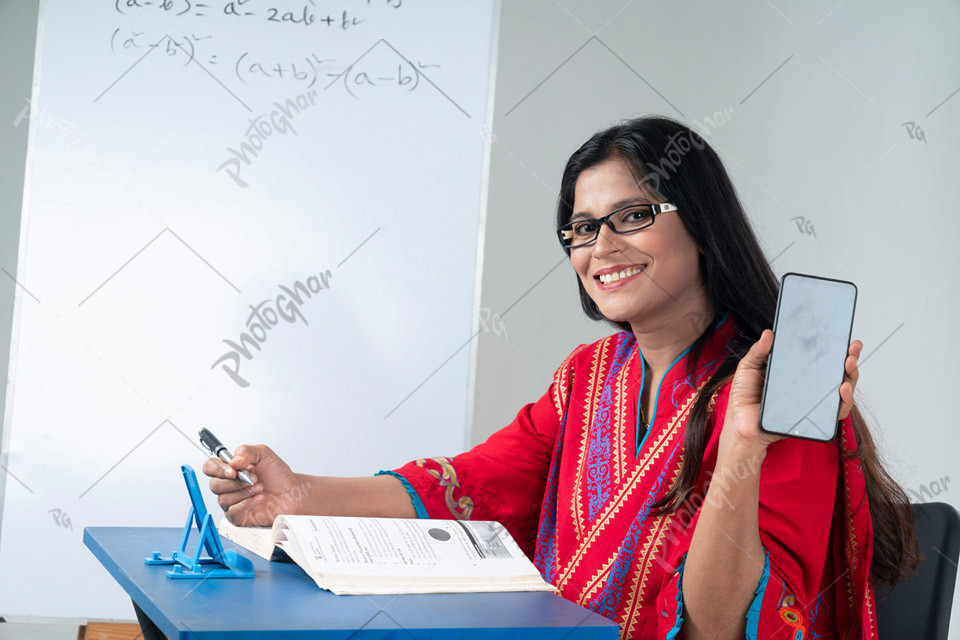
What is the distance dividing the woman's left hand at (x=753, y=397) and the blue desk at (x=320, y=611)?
242 millimetres

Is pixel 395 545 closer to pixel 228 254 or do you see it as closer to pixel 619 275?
pixel 619 275

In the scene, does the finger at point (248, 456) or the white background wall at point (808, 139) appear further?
the white background wall at point (808, 139)

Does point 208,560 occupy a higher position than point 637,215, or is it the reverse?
point 637,215

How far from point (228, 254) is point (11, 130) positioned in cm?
65

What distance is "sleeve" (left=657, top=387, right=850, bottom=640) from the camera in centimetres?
93

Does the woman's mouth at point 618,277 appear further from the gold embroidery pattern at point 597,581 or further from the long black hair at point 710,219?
the gold embroidery pattern at point 597,581

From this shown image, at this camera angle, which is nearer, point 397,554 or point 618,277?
point 397,554

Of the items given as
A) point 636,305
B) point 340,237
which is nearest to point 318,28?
point 340,237

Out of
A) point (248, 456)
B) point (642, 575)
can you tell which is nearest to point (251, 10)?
point (248, 456)

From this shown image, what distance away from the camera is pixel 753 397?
0.91 metres

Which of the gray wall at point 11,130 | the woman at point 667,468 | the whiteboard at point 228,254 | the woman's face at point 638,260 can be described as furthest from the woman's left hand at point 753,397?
the gray wall at point 11,130

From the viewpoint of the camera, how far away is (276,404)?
7.67ft

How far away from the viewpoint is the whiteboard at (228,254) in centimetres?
227

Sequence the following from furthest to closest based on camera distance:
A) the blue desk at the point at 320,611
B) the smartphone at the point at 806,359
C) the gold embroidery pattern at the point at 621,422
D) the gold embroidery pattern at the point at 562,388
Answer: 1. the gold embroidery pattern at the point at 562,388
2. the gold embroidery pattern at the point at 621,422
3. the smartphone at the point at 806,359
4. the blue desk at the point at 320,611
